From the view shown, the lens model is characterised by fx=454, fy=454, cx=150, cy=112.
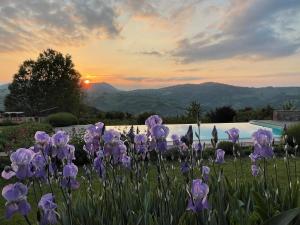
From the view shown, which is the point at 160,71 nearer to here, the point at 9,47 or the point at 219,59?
the point at 219,59

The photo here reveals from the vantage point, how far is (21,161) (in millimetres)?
2105

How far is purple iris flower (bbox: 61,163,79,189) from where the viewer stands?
2.44 metres

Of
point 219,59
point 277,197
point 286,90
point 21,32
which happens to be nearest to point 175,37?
point 21,32

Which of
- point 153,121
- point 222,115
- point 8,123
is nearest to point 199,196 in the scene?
point 153,121

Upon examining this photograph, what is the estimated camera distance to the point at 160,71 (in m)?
23.5

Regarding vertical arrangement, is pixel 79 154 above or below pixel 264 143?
below

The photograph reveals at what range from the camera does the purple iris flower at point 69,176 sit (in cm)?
244

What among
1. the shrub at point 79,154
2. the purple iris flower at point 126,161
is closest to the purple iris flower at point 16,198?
A: the purple iris flower at point 126,161

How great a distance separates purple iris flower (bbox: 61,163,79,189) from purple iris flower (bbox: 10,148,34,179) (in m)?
0.34

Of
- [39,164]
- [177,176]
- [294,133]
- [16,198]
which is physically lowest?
[177,176]

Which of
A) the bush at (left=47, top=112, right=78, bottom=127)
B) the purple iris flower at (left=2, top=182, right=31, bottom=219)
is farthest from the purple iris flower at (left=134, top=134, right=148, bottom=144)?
the bush at (left=47, top=112, right=78, bottom=127)

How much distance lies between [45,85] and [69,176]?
36.1 metres

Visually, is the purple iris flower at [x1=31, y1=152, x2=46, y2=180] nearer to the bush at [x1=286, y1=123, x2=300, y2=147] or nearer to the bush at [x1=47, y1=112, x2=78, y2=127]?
the bush at [x1=286, y1=123, x2=300, y2=147]

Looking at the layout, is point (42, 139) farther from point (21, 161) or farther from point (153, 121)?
point (153, 121)
